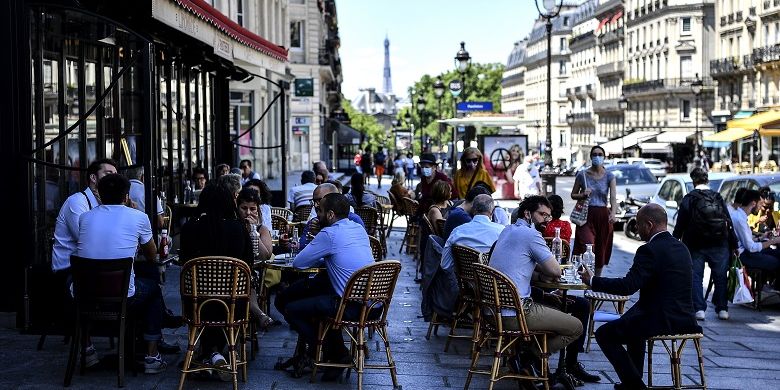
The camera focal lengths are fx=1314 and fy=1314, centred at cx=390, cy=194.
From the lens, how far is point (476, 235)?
11.3 metres

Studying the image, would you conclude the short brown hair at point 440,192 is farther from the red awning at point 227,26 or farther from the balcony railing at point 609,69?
the balcony railing at point 609,69

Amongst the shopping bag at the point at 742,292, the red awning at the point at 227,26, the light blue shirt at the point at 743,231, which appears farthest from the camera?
the red awning at the point at 227,26

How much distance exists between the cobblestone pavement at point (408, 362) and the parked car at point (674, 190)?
10.2 meters

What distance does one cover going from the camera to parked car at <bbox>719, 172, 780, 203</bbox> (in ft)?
73.1

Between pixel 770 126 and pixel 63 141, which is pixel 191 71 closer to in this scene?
pixel 63 141

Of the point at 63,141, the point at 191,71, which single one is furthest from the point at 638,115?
the point at 63,141

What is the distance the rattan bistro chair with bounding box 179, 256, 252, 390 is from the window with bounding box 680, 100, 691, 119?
100035 millimetres

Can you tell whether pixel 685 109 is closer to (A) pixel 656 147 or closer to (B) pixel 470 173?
(A) pixel 656 147

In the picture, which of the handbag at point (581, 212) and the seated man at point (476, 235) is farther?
the handbag at point (581, 212)

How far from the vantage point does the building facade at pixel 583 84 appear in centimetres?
13712

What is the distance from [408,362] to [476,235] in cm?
126

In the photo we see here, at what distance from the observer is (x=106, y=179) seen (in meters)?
9.45

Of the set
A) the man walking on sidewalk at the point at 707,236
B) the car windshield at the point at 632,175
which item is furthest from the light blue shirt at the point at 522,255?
the car windshield at the point at 632,175

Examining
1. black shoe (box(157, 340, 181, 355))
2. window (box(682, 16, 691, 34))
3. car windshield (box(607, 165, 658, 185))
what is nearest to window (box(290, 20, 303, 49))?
car windshield (box(607, 165, 658, 185))
